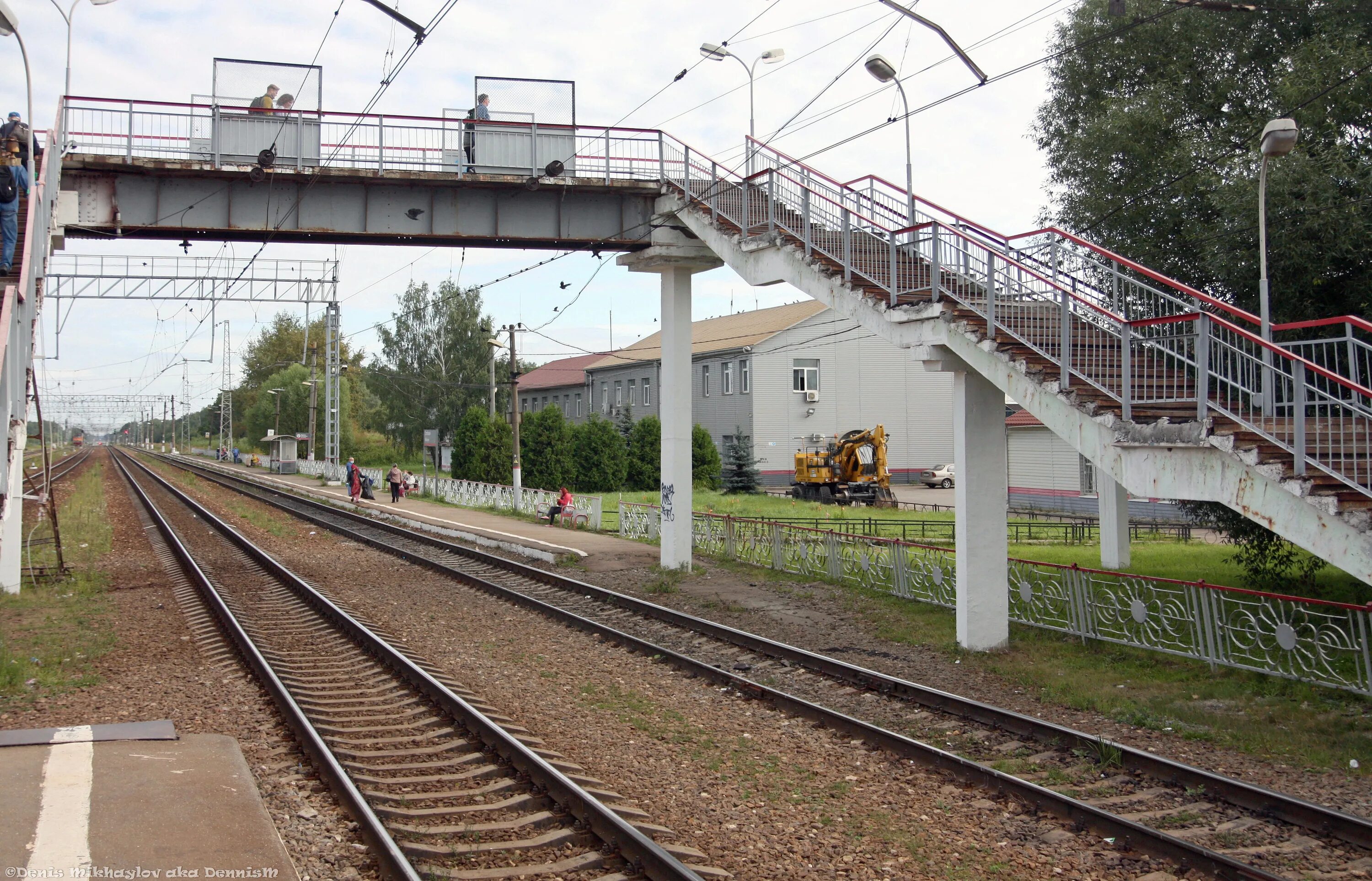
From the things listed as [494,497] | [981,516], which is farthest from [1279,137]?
[494,497]

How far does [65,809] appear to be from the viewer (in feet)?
20.1

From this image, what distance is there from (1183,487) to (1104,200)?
8.06 meters

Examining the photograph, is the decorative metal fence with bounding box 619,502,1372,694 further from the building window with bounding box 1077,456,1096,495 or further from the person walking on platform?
the person walking on platform

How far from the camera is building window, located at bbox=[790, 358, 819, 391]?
52.4 metres

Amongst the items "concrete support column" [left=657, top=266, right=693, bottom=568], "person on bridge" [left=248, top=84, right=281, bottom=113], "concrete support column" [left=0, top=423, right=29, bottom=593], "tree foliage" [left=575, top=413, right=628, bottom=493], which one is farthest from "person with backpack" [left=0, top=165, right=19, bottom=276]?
"tree foliage" [left=575, top=413, right=628, bottom=493]

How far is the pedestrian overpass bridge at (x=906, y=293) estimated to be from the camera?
29.3 feet

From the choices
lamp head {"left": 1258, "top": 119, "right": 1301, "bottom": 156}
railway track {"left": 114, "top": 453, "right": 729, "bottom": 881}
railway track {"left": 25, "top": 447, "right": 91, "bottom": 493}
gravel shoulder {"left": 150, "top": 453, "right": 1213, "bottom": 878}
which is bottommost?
gravel shoulder {"left": 150, "top": 453, "right": 1213, "bottom": 878}

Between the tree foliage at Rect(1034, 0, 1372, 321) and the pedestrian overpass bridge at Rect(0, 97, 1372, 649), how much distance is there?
3.66ft

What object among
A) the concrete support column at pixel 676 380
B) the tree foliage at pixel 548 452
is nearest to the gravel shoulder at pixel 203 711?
the concrete support column at pixel 676 380

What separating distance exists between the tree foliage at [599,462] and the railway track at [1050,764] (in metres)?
35.5

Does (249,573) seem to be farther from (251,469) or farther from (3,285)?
(251,469)

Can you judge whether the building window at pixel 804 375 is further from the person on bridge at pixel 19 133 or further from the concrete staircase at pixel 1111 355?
the person on bridge at pixel 19 133

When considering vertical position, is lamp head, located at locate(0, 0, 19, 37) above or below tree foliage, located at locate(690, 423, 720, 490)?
above

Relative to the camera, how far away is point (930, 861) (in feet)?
20.3
